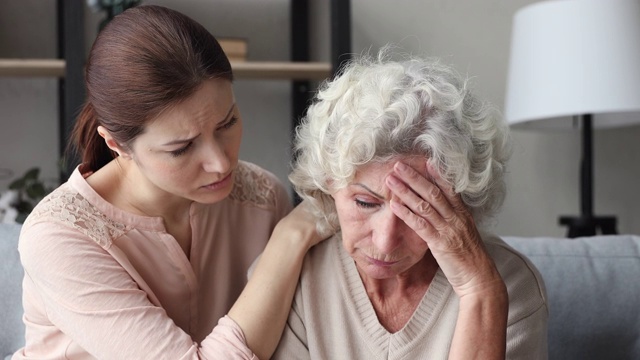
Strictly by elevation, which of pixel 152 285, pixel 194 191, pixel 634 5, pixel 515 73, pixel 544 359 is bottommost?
pixel 544 359

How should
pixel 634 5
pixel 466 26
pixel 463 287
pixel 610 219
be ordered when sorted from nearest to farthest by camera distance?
1. pixel 463 287
2. pixel 634 5
3. pixel 610 219
4. pixel 466 26

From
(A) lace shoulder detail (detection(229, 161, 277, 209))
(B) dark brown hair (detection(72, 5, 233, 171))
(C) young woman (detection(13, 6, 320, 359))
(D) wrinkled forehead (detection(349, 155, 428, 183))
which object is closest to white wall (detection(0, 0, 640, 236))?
(A) lace shoulder detail (detection(229, 161, 277, 209))

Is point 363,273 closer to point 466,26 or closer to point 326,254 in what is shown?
point 326,254

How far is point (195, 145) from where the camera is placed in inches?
60.0

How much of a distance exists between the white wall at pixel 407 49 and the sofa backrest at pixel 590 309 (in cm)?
133

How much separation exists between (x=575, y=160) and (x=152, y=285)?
227 cm

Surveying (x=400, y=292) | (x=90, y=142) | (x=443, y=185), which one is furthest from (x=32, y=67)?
(x=443, y=185)

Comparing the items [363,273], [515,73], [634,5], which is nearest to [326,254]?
[363,273]

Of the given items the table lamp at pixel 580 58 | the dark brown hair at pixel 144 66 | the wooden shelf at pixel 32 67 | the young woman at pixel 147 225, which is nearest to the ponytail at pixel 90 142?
the young woman at pixel 147 225

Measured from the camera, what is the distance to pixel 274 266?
61.9 inches

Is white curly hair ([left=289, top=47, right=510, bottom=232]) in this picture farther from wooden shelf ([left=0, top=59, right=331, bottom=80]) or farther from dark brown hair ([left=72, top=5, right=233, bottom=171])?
wooden shelf ([left=0, top=59, right=331, bottom=80])

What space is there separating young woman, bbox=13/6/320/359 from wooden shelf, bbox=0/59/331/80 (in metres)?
1.05

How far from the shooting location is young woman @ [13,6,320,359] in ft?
4.91

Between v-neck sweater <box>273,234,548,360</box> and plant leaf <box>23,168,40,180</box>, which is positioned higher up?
plant leaf <box>23,168,40,180</box>
